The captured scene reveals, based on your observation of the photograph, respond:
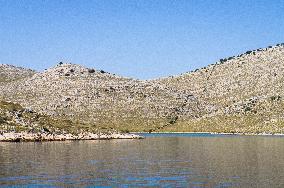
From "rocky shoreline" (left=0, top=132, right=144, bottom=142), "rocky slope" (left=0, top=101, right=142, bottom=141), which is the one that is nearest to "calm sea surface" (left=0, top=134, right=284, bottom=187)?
"rocky shoreline" (left=0, top=132, right=144, bottom=142)

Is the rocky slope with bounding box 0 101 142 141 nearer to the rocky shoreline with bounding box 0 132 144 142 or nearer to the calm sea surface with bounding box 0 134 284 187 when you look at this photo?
the rocky shoreline with bounding box 0 132 144 142

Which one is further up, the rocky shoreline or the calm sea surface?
the rocky shoreline

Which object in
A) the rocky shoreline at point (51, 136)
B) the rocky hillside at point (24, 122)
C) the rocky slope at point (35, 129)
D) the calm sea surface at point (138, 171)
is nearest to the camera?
the calm sea surface at point (138, 171)

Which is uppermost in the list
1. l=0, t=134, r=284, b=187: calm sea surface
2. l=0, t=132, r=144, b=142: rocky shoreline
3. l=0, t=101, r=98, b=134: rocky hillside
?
l=0, t=101, r=98, b=134: rocky hillside

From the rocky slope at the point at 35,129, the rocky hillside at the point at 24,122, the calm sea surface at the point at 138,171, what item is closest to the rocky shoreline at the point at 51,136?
the rocky slope at the point at 35,129

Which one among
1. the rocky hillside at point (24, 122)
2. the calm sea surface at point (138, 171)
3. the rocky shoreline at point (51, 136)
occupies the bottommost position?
the calm sea surface at point (138, 171)

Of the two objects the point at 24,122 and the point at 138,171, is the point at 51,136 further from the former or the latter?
the point at 138,171

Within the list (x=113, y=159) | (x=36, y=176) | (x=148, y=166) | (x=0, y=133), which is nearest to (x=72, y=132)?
(x=0, y=133)

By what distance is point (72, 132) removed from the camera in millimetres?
141250

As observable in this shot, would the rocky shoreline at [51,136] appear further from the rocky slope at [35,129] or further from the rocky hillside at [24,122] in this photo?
the rocky hillside at [24,122]

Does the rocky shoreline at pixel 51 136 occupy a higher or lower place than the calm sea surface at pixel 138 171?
higher

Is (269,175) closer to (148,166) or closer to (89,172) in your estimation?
(148,166)

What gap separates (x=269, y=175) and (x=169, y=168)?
12666mm

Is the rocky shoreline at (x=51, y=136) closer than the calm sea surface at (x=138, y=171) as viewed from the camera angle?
No
